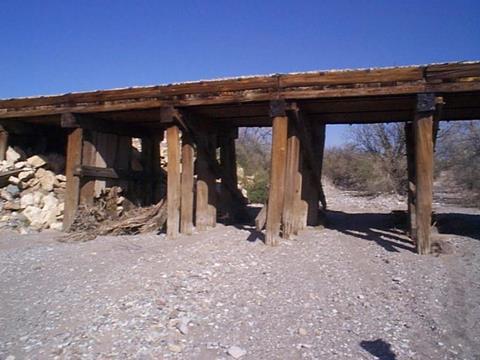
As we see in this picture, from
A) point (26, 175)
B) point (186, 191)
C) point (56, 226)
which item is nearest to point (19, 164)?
point (26, 175)

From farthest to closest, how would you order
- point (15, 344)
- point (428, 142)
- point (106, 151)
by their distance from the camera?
point (106, 151) < point (428, 142) < point (15, 344)

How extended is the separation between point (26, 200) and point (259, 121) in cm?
610

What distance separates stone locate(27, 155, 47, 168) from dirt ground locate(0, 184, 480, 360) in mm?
3985

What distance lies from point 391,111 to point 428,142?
176 centimetres

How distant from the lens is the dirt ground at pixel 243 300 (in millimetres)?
3639

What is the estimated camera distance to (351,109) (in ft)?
25.6

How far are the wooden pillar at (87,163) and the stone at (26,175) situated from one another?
80.9 inches

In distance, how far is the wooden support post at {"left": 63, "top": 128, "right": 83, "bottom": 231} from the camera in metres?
9.23

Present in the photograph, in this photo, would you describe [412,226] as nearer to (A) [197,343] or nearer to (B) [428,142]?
(B) [428,142]

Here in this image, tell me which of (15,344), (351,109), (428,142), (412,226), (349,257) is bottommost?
(15,344)

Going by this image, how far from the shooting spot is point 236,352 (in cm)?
355

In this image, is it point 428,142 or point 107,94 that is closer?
point 428,142

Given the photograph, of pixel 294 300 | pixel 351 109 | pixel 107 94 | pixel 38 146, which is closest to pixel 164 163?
pixel 38 146

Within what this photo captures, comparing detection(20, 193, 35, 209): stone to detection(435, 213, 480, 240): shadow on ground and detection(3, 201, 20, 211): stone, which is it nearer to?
detection(3, 201, 20, 211): stone
